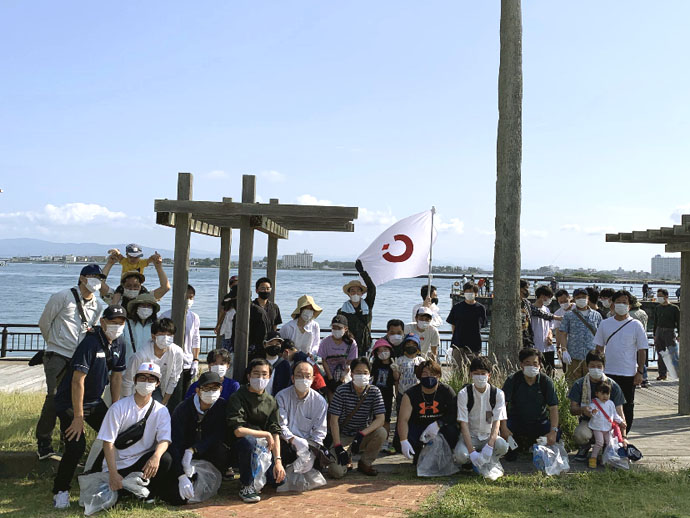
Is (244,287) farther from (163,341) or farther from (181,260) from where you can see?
(163,341)

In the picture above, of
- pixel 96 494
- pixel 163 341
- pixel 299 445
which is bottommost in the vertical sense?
pixel 96 494

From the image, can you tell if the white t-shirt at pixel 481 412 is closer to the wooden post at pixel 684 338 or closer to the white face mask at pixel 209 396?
the white face mask at pixel 209 396

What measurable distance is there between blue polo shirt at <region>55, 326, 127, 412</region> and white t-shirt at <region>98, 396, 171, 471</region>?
13.2 inches

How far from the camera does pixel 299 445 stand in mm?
6070

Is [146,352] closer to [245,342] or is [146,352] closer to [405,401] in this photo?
[245,342]

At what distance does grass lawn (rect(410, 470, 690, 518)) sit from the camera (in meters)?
5.32

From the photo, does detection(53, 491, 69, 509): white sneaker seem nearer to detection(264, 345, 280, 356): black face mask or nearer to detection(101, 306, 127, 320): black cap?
detection(101, 306, 127, 320): black cap

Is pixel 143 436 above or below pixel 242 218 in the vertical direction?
below

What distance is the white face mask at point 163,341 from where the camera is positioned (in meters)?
6.24

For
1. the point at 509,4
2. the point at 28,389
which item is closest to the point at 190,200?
the point at 28,389

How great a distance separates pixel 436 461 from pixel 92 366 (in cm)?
358

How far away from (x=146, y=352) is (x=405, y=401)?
2830mm

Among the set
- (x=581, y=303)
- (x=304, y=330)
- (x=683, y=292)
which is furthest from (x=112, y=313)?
(x=683, y=292)

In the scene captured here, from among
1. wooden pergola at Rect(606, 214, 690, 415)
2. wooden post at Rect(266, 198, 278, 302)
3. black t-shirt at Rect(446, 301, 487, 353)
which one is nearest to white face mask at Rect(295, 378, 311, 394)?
black t-shirt at Rect(446, 301, 487, 353)
